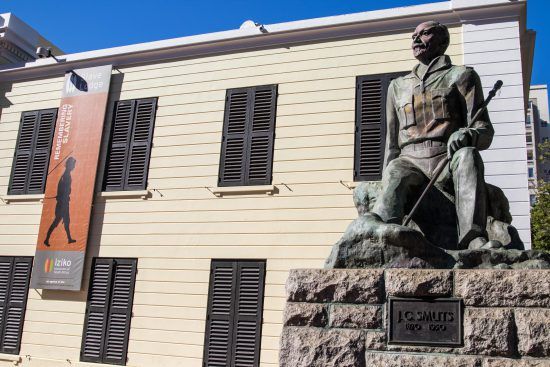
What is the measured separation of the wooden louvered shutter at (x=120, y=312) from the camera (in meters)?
12.4

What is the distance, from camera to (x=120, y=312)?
41.4 ft

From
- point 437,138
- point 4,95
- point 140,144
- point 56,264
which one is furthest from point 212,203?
point 437,138

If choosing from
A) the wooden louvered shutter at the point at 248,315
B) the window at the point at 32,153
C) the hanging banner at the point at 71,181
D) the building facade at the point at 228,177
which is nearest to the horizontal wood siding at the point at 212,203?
the building facade at the point at 228,177

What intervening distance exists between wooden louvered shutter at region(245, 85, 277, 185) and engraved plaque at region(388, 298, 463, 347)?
8.18m

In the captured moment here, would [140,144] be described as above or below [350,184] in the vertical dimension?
above

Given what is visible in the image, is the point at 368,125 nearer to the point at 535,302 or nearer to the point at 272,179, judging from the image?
the point at 272,179

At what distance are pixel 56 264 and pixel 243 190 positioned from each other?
4.53 metres

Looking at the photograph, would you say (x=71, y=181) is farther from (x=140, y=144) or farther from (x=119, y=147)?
(x=140, y=144)

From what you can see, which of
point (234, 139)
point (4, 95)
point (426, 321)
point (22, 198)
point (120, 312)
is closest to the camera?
point (426, 321)

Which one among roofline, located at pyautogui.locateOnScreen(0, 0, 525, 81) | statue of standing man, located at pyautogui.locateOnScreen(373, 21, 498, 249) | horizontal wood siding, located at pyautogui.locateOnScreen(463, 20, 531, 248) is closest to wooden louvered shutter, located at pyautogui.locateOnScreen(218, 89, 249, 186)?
roofline, located at pyautogui.locateOnScreen(0, 0, 525, 81)

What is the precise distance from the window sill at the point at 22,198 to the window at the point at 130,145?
71.4 inches

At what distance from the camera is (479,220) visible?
4.60 metres

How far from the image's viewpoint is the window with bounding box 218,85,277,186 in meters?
12.4

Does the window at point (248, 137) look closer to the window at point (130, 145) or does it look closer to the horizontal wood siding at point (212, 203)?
the horizontal wood siding at point (212, 203)
